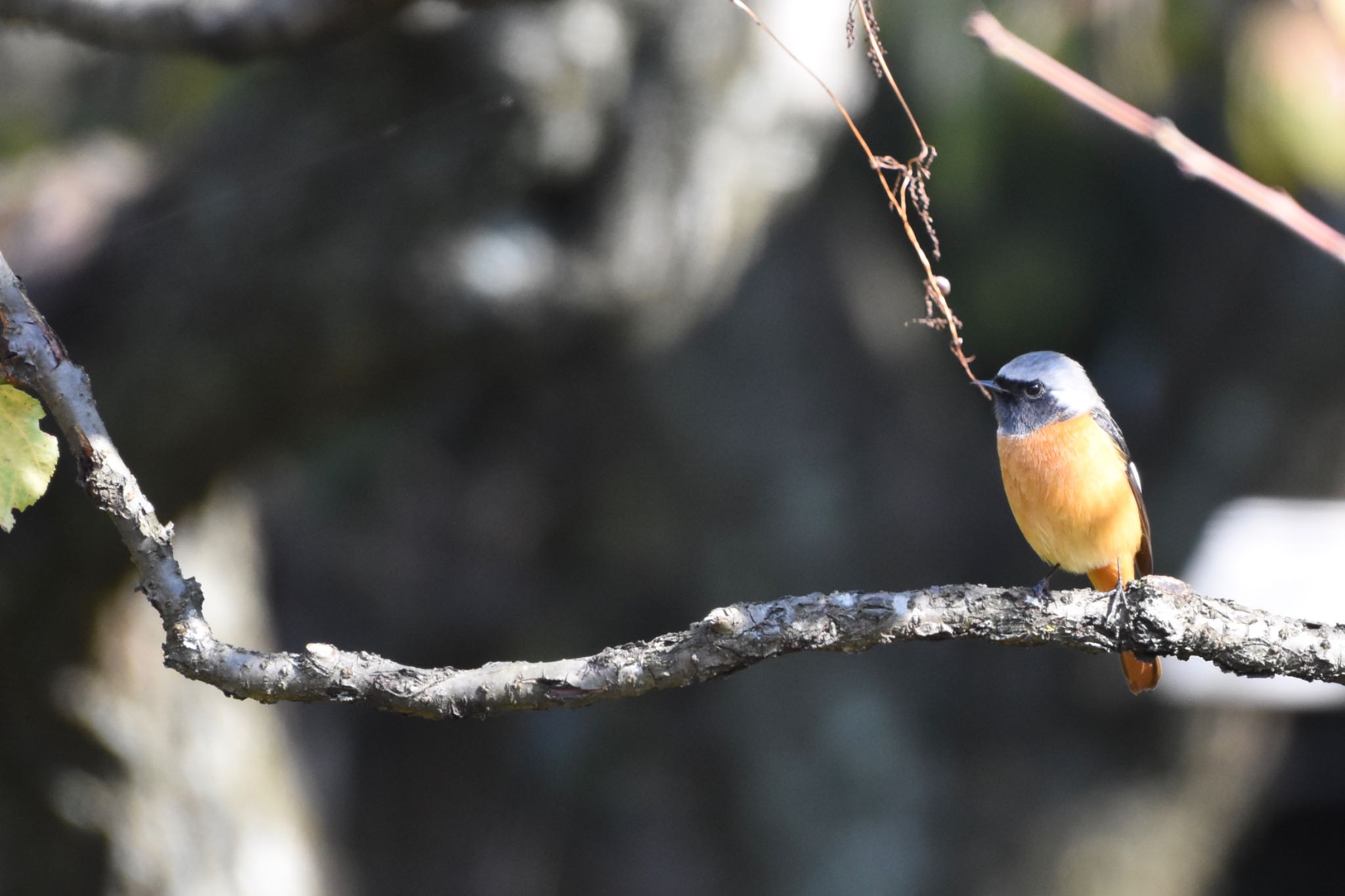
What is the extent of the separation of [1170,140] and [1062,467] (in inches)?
52.9

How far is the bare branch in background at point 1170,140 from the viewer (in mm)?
1306

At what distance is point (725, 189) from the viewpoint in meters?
5.12

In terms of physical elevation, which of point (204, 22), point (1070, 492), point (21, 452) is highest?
point (204, 22)

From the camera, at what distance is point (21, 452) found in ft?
5.31

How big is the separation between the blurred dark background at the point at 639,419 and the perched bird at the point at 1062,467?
72cm

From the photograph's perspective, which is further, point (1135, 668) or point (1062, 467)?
point (1135, 668)

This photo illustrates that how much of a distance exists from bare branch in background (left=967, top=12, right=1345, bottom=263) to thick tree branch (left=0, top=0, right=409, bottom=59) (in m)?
2.01

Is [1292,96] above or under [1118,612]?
above

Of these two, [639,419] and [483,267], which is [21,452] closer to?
[483,267]

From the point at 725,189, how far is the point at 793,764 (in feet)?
14.6

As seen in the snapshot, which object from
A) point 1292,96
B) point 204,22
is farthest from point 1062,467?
point 204,22

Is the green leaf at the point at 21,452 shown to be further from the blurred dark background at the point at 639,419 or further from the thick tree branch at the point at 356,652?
the blurred dark background at the point at 639,419

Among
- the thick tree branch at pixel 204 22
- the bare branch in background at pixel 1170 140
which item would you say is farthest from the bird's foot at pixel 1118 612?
the thick tree branch at pixel 204 22

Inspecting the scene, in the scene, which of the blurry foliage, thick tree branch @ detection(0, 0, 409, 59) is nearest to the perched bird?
the blurry foliage
